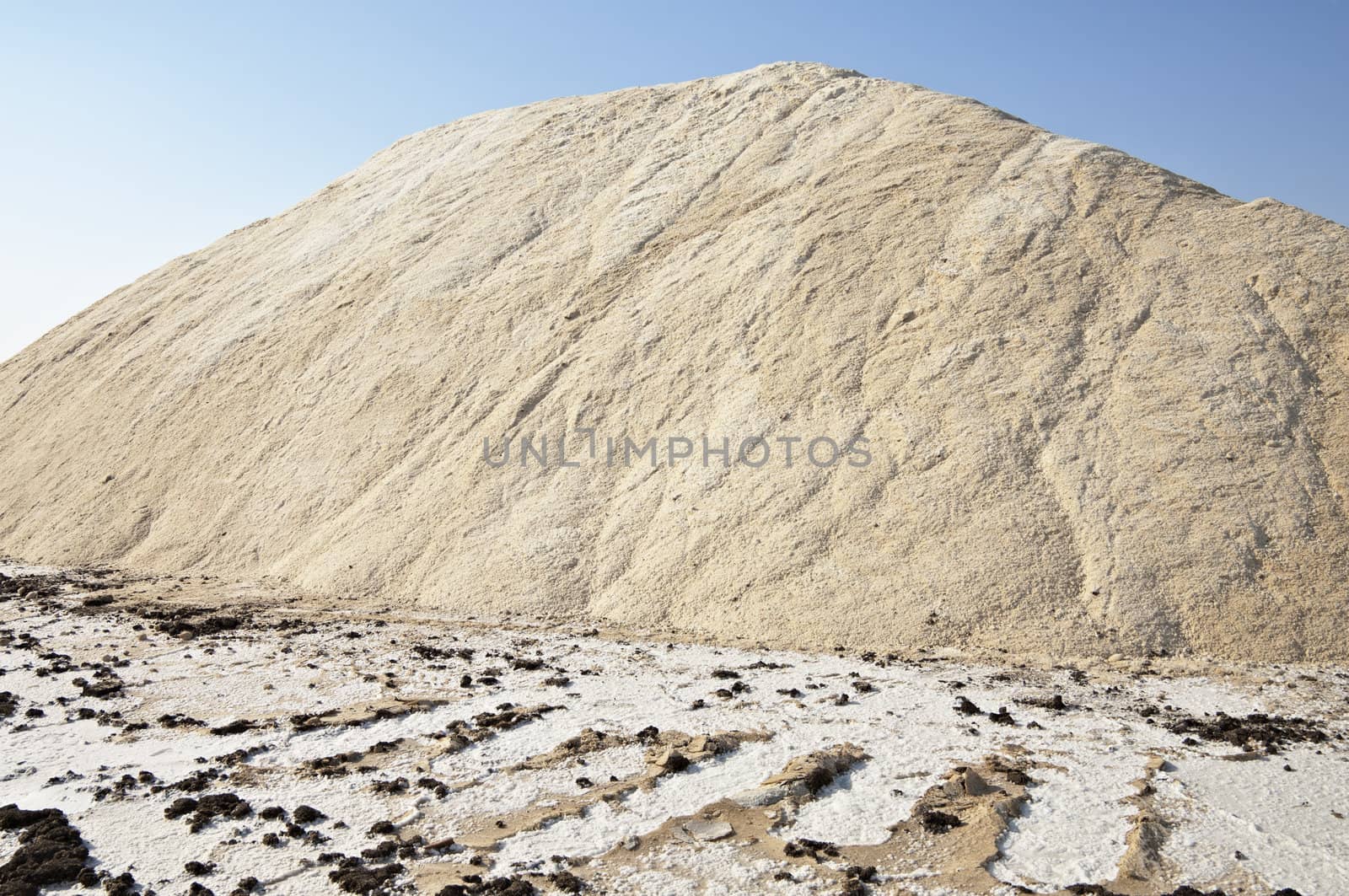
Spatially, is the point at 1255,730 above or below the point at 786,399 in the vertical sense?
below

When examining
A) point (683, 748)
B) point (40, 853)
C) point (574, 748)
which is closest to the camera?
point (40, 853)

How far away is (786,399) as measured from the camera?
1073cm

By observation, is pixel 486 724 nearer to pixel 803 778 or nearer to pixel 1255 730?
pixel 803 778

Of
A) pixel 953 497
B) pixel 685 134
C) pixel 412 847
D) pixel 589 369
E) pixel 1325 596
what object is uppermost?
pixel 685 134

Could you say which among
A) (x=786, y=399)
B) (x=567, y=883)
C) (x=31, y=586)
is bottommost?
(x=567, y=883)

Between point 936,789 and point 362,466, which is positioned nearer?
point 936,789

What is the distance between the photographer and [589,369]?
1230 cm

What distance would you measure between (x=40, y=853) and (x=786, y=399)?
8.12 metres

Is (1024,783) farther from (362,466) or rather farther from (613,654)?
(362,466)

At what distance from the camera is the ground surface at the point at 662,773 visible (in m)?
4.23

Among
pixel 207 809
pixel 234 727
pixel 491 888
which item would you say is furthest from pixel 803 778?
pixel 234 727

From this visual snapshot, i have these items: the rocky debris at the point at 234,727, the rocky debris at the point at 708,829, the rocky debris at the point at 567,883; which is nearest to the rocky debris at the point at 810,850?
the rocky debris at the point at 708,829

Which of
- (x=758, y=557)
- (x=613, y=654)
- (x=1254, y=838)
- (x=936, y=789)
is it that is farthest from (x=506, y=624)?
(x=1254, y=838)

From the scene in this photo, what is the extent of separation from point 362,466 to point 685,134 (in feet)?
28.4
